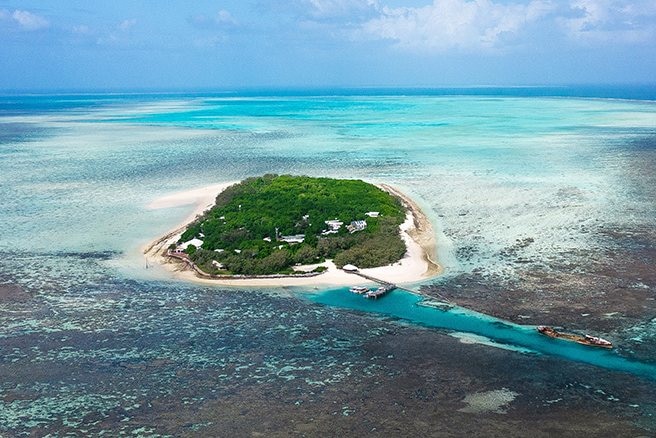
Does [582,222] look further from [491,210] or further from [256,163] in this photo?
[256,163]

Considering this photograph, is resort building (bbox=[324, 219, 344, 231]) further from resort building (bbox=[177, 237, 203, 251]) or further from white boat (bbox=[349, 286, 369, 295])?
white boat (bbox=[349, 286, 369, 295])

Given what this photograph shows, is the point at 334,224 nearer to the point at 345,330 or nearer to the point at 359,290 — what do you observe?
the point at 359,290

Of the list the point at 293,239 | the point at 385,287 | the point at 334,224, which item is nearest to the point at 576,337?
the point at 385,287

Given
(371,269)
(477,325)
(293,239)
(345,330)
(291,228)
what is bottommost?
(345,330)

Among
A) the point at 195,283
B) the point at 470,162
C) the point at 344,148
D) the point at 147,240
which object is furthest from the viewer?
the point at 344,148

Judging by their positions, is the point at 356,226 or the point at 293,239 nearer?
the point at 293,239

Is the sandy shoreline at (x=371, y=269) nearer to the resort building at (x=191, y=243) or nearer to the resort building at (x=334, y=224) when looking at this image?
the resort building at (x=191, y=243)

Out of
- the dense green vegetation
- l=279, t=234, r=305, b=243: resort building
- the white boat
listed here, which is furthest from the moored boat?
l=279, t=234, r=305, b=243: resort building

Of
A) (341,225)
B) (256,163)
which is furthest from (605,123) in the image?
A: (341,225)
